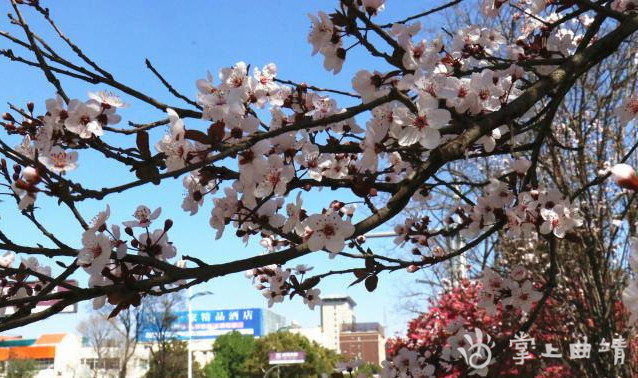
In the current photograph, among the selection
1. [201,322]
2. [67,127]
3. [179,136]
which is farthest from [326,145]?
[201,322]

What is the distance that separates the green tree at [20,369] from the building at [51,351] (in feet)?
68.7

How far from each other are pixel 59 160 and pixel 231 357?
172 feet

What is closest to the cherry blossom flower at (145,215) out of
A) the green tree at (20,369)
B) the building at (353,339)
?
the green tree at (20,369)

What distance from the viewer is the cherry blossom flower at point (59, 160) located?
1.82 metres

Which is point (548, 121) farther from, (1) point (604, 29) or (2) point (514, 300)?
(1) point (604, 29)

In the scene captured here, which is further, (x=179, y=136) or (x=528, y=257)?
(x=528, y=257)

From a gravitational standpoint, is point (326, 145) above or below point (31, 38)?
below

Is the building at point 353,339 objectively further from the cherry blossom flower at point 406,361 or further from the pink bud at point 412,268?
the pink bud at point 412,268

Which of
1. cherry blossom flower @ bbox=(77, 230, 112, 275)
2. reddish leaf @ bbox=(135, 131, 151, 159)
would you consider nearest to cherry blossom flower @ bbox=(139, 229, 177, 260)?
cherry blossom flower @ bbox=(77, 230, 112, 275)

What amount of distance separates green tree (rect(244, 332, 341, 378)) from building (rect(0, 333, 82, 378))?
110 ft

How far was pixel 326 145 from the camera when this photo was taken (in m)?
2.59

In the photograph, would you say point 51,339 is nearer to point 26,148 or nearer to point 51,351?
point 51,351

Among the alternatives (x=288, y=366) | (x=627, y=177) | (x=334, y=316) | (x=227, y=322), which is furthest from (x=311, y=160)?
(x=334, y=316)

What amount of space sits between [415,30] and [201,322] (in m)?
86.4
